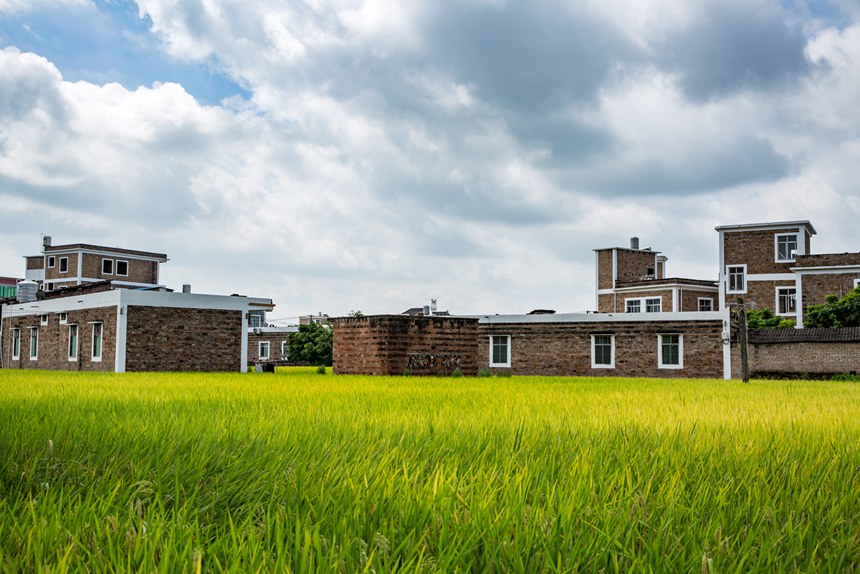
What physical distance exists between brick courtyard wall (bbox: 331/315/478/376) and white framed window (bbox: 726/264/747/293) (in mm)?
22000

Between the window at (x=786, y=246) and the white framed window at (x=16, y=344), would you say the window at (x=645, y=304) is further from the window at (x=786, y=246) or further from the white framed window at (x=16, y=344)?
the white framed window at (x=16, y=344)

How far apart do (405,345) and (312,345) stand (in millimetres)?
17344

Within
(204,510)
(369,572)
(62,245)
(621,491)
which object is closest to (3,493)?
(204,510)

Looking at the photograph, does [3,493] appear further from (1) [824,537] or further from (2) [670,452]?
(2) [670,452]

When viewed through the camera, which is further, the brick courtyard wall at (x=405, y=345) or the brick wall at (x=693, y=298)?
the brick wall at (x=693, y=298)

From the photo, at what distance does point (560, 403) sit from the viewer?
9.98 meters

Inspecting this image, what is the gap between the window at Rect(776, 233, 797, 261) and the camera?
42.0m

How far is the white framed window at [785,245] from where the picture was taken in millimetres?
42031

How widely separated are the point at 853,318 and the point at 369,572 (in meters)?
35.6

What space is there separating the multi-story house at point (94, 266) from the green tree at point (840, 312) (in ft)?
151

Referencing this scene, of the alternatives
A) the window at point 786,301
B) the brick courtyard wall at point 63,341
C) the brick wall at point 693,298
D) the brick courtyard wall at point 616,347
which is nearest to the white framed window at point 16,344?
the brick courtyard wall at point 63,341

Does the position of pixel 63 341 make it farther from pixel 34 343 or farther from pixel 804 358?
pixel 804 358

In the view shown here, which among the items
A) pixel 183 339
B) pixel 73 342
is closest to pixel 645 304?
pixel 183 339

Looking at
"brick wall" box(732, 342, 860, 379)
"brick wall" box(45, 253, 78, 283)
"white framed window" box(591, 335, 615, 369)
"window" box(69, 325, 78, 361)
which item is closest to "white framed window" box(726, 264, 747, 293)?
"white framed window" box(591, 335, 615, 369)
